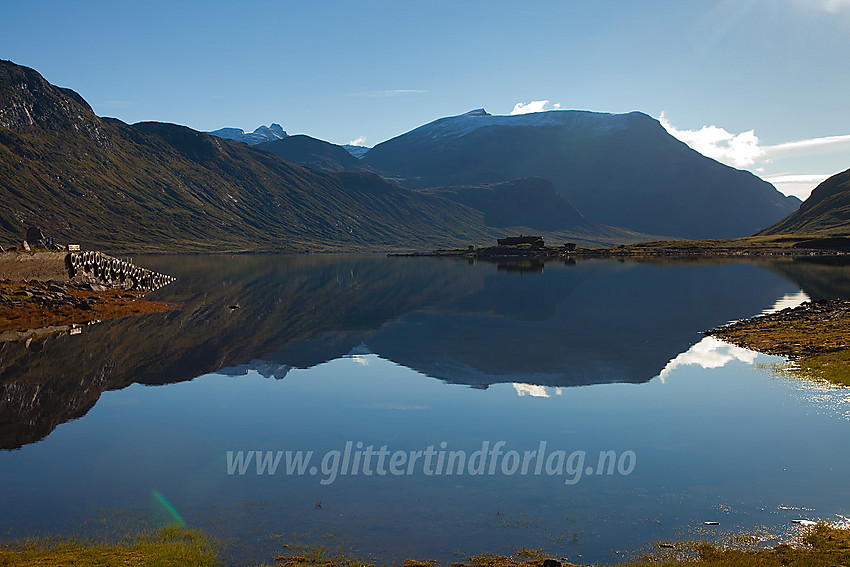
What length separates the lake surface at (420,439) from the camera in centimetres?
1709

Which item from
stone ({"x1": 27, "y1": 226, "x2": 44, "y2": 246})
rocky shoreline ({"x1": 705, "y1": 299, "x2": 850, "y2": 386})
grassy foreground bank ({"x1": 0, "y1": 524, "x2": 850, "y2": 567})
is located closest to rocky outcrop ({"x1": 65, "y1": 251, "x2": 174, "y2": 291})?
stone ({"x1": 27, "y1": 226, "x2": 44, "y2": 246})

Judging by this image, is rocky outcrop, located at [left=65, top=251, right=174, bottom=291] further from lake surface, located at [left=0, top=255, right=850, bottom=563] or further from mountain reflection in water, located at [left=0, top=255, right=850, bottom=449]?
lake surface, located at [left=0, top=255, right=850, bottom=563]

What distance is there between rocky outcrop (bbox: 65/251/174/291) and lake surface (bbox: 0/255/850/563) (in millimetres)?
25936

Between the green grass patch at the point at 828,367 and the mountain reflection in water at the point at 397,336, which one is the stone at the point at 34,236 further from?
the green grass patch at the point at 828,367

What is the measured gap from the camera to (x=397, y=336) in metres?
51.8

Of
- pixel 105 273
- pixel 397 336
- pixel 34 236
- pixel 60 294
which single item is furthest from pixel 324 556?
pixel 34 236

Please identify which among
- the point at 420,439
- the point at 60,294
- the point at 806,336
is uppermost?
the point at 60,294

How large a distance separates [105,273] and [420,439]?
2719 inches

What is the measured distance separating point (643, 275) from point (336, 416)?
9823 cm

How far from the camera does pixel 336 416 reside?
27.7 meters

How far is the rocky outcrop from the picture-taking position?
74.2 meters

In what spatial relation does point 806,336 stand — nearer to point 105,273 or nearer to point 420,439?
point 420,439

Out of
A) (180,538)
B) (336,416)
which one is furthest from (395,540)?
(336,416)

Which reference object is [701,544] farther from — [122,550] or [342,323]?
[342,323]
